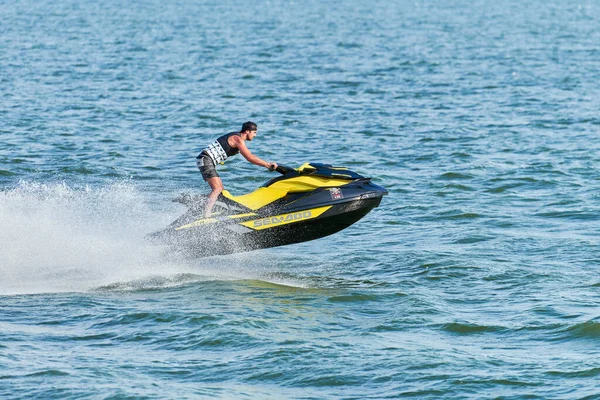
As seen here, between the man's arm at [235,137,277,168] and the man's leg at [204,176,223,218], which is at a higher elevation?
the man's arm at [235,137,277,168]

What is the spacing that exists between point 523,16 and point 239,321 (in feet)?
198

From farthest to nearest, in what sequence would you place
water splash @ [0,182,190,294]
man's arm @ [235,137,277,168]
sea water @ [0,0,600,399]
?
1. water splash @ [0,182,190,294]
2. man's arm @ [235,137,277,168]
3. sea water @ [0,0,600,399]

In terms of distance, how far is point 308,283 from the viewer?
1441 centimetres

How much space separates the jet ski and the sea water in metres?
0.54

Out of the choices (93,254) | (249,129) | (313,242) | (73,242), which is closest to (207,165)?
(249,129)

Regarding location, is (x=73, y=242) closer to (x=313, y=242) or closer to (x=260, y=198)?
(x=260, y=198)

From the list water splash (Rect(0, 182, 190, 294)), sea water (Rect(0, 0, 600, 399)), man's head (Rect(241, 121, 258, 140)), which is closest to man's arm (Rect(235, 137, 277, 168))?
man's head (Rect(241, 121, 258, 140))

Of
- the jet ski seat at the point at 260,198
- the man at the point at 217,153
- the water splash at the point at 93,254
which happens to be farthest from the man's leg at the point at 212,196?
the water splash at the point at 93,254

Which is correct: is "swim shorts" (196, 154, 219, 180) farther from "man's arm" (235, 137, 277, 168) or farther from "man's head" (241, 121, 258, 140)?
"man's head" (241, 121, 258, 140)

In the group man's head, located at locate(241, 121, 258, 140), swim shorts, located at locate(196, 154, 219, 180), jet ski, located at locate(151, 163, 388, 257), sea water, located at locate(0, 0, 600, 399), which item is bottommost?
sea water, located at locate(0, 0, 600, 399)

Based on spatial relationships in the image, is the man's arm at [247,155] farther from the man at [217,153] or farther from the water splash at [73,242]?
the water splash at [73,242]

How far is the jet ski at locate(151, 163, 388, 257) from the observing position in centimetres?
1425

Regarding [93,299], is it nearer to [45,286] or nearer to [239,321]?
[45,286]

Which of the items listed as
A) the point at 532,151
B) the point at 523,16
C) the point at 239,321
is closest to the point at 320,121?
the point at 532,151
